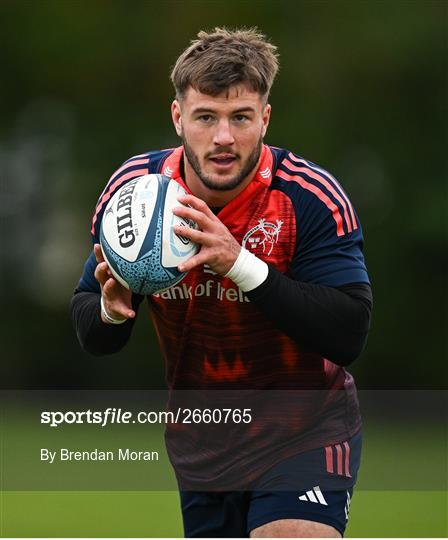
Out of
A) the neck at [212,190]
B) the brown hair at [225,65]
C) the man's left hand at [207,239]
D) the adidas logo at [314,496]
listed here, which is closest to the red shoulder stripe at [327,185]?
the neck at [212,190]

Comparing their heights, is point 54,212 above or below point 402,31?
below

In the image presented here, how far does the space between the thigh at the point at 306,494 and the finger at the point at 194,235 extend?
41.2 inches

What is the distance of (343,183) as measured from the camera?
42.1 ft

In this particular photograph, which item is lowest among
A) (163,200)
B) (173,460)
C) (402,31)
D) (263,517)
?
(263,517)

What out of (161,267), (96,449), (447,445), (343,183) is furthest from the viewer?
(343,183)

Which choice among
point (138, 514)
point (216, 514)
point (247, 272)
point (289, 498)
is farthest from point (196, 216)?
point (138, 514)

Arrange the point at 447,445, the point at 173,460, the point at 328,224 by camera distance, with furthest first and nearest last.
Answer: the point at 447,445
the point at 173,460
the point at 328,224

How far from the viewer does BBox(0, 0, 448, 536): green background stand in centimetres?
1303

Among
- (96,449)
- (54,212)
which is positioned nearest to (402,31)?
(54,212)

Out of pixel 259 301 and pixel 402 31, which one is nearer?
pixel 259 301

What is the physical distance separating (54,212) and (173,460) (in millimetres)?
9223

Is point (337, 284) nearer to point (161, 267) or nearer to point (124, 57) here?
point (161, 267)

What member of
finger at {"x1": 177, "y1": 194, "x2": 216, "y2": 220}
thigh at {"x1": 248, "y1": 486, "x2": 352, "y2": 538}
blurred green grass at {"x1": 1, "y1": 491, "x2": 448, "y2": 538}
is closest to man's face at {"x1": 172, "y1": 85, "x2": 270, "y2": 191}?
finger at {"x1": 177, "y1": 194, "x2": 216, "y2": 220}

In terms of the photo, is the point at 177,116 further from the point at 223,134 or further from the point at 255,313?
the point at 255,313
